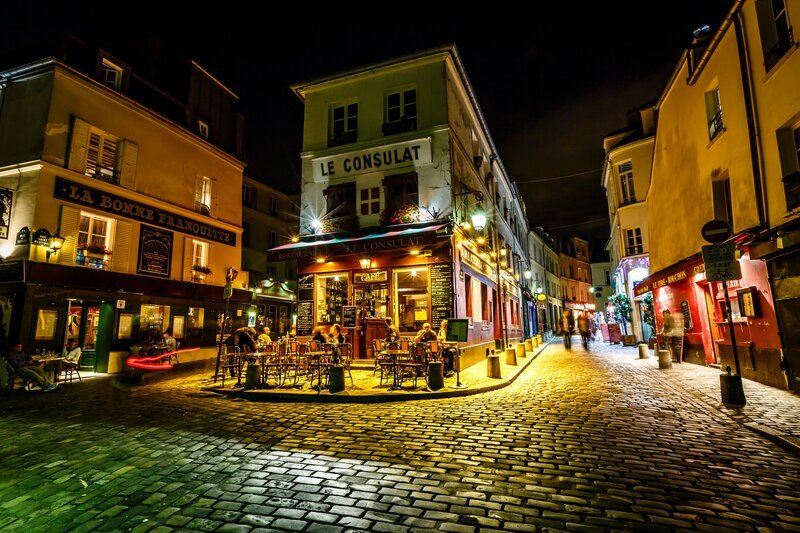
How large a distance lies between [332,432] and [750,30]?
11736 millimetres

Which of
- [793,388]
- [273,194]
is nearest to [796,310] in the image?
[793,388]

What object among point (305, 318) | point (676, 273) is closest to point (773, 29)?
point (676, 273)

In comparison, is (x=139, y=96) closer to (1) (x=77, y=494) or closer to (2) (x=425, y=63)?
(2) (x=425, y=63)

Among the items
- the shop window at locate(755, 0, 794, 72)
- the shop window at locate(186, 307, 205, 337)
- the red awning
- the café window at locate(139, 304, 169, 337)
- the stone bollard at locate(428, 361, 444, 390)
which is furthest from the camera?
the shop window at locate(186, 307, 205, 337)

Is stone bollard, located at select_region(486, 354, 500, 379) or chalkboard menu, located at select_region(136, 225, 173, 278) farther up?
chalkboard menu, located at select_region(136, 225, 173, 278)

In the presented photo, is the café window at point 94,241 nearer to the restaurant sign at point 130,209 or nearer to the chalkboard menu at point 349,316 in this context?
the restaurant sign at point 130,209

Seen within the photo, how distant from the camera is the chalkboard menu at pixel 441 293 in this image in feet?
41.8

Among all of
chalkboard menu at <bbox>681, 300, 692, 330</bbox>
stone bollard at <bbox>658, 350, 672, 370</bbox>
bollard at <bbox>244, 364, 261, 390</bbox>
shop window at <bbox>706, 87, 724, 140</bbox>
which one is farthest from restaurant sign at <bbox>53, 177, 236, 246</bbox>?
chalkboard menu at <bbox>681, 300, 692, 330</bbox>

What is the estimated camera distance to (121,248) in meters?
14.3

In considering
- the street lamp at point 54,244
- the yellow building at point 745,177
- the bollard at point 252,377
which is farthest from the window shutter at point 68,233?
the yellow building at point 745,177

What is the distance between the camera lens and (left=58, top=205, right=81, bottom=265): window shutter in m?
12.5

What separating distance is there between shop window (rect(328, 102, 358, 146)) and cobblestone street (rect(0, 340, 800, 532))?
38.4 ft

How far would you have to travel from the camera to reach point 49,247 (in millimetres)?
12078

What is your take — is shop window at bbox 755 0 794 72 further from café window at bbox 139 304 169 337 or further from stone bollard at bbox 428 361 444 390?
café window at bbox 139 304 169 337
